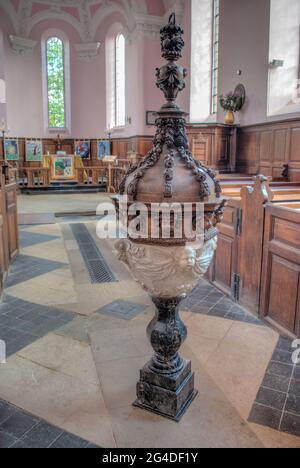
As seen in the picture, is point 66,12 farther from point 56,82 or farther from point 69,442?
point 69,442

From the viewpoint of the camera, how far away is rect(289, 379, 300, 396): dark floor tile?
2043 mm

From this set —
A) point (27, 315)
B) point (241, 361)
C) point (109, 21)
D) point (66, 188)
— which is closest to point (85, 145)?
point (66, 188)

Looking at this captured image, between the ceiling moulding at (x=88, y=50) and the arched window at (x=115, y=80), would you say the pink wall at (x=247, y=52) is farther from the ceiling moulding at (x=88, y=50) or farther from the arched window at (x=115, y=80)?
the ceiling moulding at (x=88, y=50)

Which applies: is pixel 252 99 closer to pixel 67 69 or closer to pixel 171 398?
pixel 171 398

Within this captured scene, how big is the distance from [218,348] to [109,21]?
46.7 ft

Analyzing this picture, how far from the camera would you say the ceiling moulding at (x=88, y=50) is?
14141 millimetres

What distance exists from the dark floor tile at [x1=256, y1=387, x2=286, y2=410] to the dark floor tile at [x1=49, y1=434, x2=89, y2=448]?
88 centimetres

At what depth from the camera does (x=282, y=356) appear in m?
2.43

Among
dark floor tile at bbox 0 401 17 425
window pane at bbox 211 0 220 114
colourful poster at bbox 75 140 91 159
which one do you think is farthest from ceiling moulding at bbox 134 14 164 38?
dark floor tile at bbox 0 401 17 425

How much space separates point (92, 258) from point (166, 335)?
10.1 feet

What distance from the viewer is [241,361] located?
2.35 meters

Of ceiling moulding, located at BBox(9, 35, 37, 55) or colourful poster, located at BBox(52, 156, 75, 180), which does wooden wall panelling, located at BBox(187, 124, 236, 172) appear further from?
ceiling moulding, located at BBox(9, 35, 37, 55)

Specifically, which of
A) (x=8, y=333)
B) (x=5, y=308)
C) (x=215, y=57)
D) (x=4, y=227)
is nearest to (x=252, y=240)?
(x=8, y=333)

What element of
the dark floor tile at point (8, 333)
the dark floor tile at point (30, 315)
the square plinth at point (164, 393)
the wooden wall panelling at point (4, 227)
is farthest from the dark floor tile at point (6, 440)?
the wooden wall panelling at point (4, 227)
